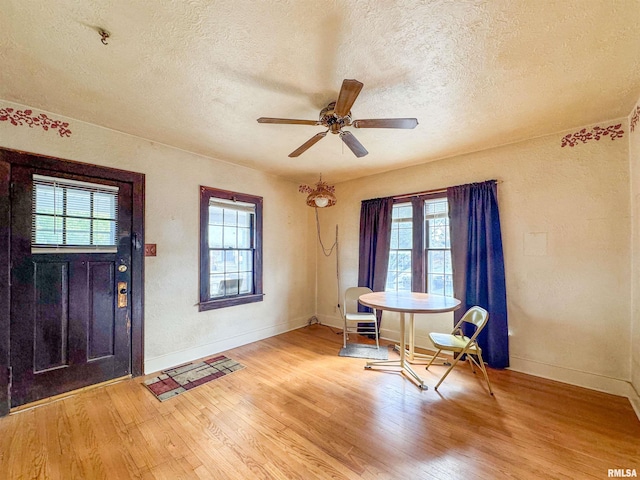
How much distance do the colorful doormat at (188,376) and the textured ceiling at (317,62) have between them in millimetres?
2638

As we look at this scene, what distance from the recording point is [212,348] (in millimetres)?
3467

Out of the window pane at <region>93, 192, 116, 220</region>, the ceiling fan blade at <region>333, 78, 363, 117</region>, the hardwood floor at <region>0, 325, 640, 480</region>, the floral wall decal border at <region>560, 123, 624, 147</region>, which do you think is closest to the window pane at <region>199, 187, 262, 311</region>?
the window pane at <region>93, 192, 116, 220</region>

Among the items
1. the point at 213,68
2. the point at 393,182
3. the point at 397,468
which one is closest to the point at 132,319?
the point at 213,68

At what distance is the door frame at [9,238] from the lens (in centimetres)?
216

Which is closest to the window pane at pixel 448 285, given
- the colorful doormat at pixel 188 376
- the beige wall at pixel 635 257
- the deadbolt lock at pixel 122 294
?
the beige wall at pixel 635 257

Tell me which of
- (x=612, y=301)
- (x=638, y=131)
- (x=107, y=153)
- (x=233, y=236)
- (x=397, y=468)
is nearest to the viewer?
(x=397, y=468)

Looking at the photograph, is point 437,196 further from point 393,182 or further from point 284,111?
point 284,111

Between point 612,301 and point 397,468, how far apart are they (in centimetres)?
264

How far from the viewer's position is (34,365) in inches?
90.0

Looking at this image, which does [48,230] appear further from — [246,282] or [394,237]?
[394,237]

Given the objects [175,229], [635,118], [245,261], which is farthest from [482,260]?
[175,229]

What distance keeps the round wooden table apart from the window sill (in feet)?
5.93

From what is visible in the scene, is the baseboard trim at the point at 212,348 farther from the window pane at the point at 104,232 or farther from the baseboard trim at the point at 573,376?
the baseboard trim at the point at 573,376

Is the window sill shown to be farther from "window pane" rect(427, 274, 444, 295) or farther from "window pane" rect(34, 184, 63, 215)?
"window pane" rect(427, 274, 444, 295)
